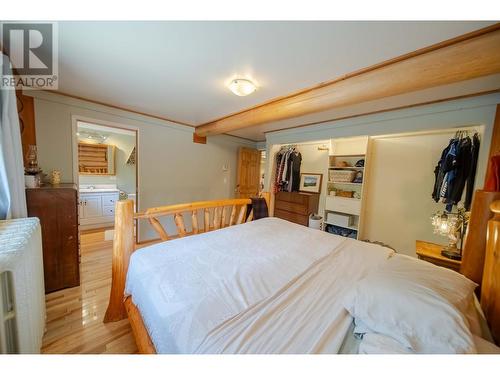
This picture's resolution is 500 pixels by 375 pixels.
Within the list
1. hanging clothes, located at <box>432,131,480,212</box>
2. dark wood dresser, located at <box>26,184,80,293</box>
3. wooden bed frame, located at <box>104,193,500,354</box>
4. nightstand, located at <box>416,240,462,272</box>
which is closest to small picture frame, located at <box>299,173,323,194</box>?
hanging clothes, located at <box>432,131,480,212</box>

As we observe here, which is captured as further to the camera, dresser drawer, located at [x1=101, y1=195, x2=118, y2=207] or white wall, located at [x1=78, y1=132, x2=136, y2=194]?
white wall, located at [x1=78, y1=132, x2=136, y2=194]

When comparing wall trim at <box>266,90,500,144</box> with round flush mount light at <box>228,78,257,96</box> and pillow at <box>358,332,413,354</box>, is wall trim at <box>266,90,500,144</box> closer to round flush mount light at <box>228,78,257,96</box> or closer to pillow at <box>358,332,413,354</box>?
round flush mount light at <box>228,78,257,96</box>

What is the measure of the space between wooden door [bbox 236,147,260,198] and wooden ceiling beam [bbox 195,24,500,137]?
2.26 metres

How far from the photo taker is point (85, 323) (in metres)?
1.43

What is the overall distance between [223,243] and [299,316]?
2.60ft

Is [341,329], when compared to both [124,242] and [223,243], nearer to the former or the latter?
[223,243]

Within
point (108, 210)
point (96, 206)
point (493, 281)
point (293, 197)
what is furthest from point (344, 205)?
point (96, 206)

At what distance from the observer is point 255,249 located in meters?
1.34

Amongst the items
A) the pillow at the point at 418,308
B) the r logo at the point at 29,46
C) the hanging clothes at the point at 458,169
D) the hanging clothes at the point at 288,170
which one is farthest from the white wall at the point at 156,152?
the hanging clothes at the point at 458,169

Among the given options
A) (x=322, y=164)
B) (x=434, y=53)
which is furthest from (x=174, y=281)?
(x=322, y=164)

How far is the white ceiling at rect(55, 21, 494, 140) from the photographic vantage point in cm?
101

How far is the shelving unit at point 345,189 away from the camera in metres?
2.98

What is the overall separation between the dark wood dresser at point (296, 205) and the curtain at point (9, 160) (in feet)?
11.3

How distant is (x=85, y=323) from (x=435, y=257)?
298 centimetres
